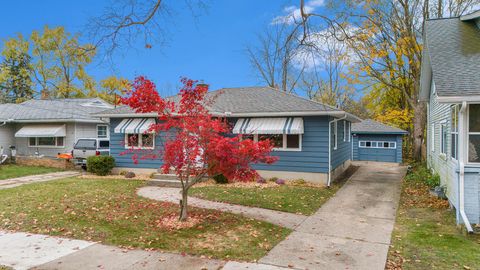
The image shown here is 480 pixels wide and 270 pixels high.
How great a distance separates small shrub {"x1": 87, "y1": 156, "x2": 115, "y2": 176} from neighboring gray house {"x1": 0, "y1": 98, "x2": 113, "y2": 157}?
12.3 feet

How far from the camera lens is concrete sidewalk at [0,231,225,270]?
537 cm

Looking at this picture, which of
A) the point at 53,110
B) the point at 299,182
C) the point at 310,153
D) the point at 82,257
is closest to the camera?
the point at 82,257

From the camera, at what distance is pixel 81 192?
37.2 feet

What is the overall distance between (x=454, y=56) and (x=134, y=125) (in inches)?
507

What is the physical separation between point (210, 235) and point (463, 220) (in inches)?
219

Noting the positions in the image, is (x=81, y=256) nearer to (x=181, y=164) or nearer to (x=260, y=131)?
(x=181, y=164)

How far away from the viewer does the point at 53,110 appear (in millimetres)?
22312

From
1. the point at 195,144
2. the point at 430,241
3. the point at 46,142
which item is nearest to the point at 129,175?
the point at 195,144

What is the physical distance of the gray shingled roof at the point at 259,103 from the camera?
13.9 metres

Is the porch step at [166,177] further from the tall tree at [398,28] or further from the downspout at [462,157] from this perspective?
the tall tree at [398,28]

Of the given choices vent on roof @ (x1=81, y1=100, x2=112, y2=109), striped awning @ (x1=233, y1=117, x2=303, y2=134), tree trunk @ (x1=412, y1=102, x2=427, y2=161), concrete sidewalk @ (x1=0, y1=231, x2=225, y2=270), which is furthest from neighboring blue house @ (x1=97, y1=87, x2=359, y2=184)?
vent on roof @ (x1=81, y1=100, x2=112, y2=109)

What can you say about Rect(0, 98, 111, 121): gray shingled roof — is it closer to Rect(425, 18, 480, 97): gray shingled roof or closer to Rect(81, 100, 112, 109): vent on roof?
Rect(81, 100, 112, 109): vent on roof

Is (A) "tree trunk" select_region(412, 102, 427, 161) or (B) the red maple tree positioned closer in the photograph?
(B) the red maple tree

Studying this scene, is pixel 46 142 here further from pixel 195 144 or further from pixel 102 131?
pixel 195 144
